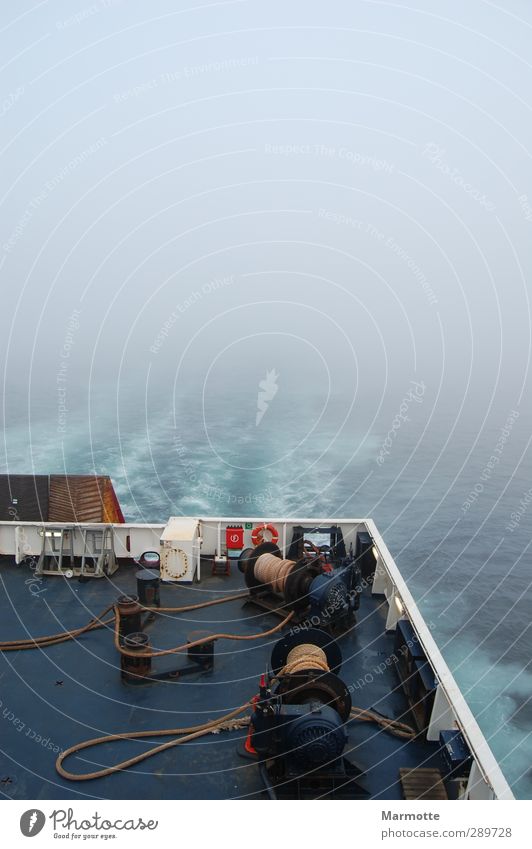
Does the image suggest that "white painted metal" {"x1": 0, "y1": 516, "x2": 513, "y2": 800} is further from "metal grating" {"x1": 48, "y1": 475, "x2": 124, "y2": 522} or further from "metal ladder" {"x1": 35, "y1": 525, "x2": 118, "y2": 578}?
"metal grating" {"x1": 48, "y1": 475, "x2": 124, "y2": 522}

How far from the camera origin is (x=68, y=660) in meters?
10.1

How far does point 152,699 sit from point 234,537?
18.6ft

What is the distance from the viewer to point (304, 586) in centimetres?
1104

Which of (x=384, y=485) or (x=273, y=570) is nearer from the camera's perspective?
(x=273, y=570)

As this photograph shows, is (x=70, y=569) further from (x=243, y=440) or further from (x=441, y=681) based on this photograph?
(x=243, y=440)

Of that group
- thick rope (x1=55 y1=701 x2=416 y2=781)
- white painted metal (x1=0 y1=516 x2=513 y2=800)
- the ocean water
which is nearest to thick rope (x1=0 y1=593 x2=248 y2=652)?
white painted metal (x1=0 y1=516 x2=513 y2=800)

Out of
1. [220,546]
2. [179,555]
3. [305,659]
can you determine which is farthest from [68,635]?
[305,659]

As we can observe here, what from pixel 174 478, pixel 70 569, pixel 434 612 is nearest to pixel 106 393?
pixel 174 478

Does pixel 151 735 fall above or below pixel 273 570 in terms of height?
below

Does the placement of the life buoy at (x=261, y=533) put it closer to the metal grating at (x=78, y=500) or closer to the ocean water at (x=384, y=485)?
the metal grating at (x=78, y=500)

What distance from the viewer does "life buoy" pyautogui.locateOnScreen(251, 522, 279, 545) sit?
1429 cm

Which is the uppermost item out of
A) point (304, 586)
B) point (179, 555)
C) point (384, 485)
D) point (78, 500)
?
point (304, 586)

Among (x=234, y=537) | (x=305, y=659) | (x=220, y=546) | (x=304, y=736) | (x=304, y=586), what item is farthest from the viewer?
(x=220, y=546)

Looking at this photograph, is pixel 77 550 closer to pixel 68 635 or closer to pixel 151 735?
pixel 68 635
